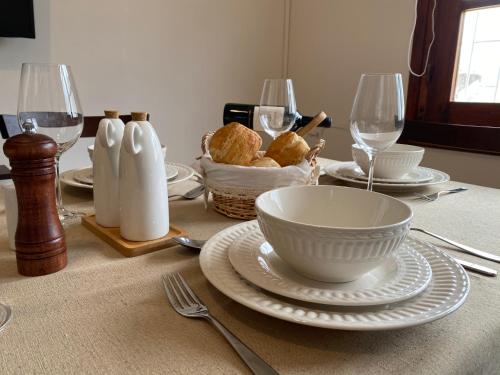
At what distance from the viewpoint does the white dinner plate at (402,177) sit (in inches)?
35.7

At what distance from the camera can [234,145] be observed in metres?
0.70

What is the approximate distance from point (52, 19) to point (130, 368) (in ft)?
6.03

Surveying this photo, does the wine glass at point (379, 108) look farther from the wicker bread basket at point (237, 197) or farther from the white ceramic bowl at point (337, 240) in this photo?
the white ceramic bowl at point (337, 240)

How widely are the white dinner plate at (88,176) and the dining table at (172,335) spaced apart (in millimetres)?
334

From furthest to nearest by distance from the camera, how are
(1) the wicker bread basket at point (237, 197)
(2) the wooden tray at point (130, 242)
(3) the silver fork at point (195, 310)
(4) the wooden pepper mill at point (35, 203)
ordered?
(1) the wicker bread basket at point (237, 197), (2) the wooden tray at point (130, 242), (4) the wooden pepper mill at point (35, 203), (3) the silver fork at point (195, 310)

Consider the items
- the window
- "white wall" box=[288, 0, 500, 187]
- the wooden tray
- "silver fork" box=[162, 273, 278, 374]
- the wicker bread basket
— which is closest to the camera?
"silver fork" box=[162, 273, 278, 374]

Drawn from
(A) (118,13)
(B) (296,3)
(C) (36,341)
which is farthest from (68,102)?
(B) (296,3)

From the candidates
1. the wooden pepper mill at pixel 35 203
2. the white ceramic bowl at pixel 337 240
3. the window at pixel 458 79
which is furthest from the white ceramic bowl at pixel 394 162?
the window at pixel 458 79

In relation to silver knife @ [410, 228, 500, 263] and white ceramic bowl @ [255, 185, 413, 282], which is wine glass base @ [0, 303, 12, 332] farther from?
silver knife @ [410, 228, 500, 263]

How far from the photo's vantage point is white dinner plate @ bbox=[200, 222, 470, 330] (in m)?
0.35

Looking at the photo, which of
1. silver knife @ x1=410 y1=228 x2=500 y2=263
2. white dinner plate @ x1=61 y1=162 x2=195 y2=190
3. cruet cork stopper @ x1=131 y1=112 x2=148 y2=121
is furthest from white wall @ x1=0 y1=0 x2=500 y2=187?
cruet cork stopper @ x1=131 y1=112 x2=148 y2=121

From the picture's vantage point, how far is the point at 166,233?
594 millimetres

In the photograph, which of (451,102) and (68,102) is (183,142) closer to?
(451,102)

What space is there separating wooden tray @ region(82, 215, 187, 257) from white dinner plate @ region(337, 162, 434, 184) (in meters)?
0.49
